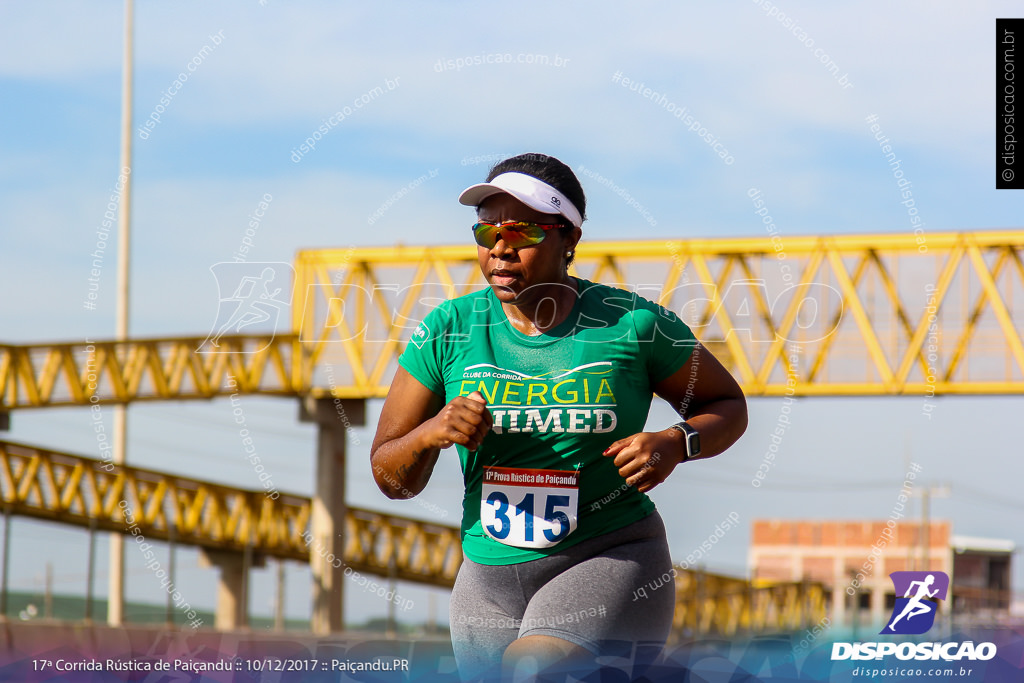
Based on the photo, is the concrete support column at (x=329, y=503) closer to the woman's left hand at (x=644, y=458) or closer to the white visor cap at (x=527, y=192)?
the white visor cap at (x=527, y=192)

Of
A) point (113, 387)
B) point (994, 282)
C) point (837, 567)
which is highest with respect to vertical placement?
point (994, 282)

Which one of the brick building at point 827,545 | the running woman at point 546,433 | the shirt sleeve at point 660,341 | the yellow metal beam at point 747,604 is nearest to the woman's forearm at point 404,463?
the running woman at point 546,433

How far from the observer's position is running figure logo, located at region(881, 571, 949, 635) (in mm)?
5559

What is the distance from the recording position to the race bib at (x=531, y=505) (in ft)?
13.0

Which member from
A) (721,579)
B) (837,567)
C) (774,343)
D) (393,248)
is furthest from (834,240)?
(837,567)

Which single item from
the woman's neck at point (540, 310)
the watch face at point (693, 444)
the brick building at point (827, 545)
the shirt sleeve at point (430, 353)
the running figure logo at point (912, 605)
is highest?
the woman's neck at point (540, 310)

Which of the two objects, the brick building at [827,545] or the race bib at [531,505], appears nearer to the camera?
the race bib at [531,505]

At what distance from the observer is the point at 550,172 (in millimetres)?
4168

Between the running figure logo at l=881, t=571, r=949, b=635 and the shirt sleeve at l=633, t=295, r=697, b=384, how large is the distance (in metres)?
1.69

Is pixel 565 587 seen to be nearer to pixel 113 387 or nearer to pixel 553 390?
pixel 553 390

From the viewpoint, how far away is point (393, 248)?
3375 centimetres

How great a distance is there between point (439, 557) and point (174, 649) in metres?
30.9

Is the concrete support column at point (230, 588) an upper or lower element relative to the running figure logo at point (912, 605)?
lower

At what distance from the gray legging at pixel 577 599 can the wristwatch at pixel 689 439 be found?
214mm
